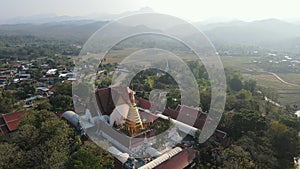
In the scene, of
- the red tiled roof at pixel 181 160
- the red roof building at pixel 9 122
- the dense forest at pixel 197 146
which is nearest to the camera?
the dense forest at pixel 197 146

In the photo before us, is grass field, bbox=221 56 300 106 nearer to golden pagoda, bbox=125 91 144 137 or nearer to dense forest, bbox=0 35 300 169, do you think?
dense forest, bbox=0 35 300 169

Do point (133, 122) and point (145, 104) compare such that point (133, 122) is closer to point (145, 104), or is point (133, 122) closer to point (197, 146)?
point (197, 146)

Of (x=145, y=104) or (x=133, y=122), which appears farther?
(x=145, y=104)

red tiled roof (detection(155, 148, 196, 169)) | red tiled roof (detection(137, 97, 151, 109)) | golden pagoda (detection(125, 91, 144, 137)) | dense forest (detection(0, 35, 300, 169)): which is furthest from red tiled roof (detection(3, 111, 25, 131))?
red tiled roof (detection(155, 148, 196, 169))

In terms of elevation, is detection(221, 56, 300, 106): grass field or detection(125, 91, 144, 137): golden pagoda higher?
detection(125, 91, 144, 137): golden pagoda

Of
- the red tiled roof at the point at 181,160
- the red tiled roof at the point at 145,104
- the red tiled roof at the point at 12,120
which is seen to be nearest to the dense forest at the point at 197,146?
the red tiled roof at the point at 181,160

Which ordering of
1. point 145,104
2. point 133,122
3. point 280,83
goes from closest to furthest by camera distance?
point 133,122 < point 145,104 < point 280,83

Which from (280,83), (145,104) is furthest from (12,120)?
(280,83)

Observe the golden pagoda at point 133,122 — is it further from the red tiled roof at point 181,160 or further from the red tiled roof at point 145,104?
the red tiled roof at point 145,104
